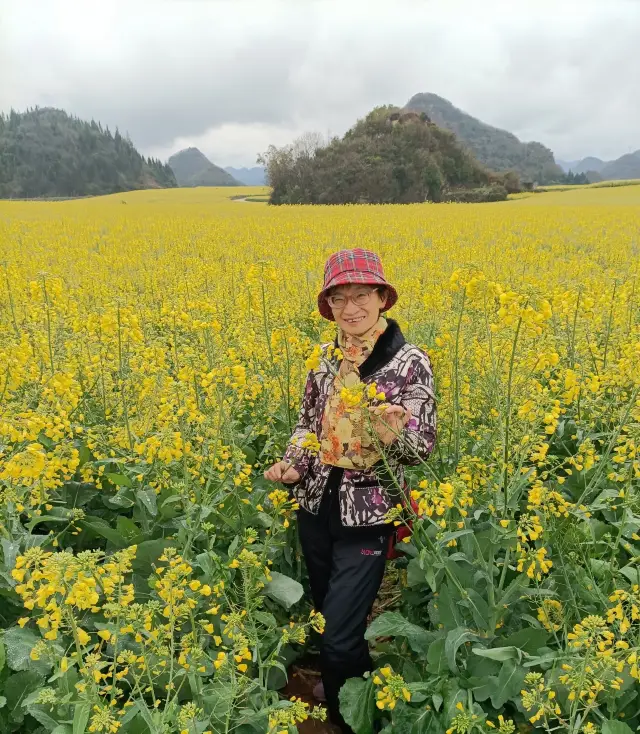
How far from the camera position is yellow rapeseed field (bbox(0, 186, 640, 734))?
1773mm

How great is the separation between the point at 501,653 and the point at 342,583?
30.3 inches

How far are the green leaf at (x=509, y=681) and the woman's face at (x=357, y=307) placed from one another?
1526 millimetres

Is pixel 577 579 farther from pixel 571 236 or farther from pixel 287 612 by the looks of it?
pixel 571 236

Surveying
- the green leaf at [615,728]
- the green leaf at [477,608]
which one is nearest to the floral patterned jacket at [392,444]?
the green leaf at [477,608]

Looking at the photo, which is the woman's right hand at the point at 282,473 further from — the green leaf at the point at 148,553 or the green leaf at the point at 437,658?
the green leaf at the point at 437,658

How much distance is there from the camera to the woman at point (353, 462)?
99.1 inches

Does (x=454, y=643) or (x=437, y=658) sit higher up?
(x=454, y=643)

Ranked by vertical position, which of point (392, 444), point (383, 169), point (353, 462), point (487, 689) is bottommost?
point (487, 689)

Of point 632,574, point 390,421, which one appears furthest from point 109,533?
point 632,574

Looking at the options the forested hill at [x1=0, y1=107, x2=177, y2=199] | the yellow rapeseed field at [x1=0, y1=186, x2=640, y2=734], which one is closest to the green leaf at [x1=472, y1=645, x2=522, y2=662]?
the yellow rapeseed field at [x1=0, y1=186, x2=640, y2=734]

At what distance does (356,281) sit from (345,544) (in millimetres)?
1260

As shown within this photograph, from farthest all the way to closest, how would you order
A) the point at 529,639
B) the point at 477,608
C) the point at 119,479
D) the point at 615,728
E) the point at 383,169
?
the point at 383,169 < the point at 119,479 < the point at 477,608 < the point at 529,639 < the point at 615,728

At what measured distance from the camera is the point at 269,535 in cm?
274

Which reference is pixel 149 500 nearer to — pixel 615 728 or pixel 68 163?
pixel 615 728
